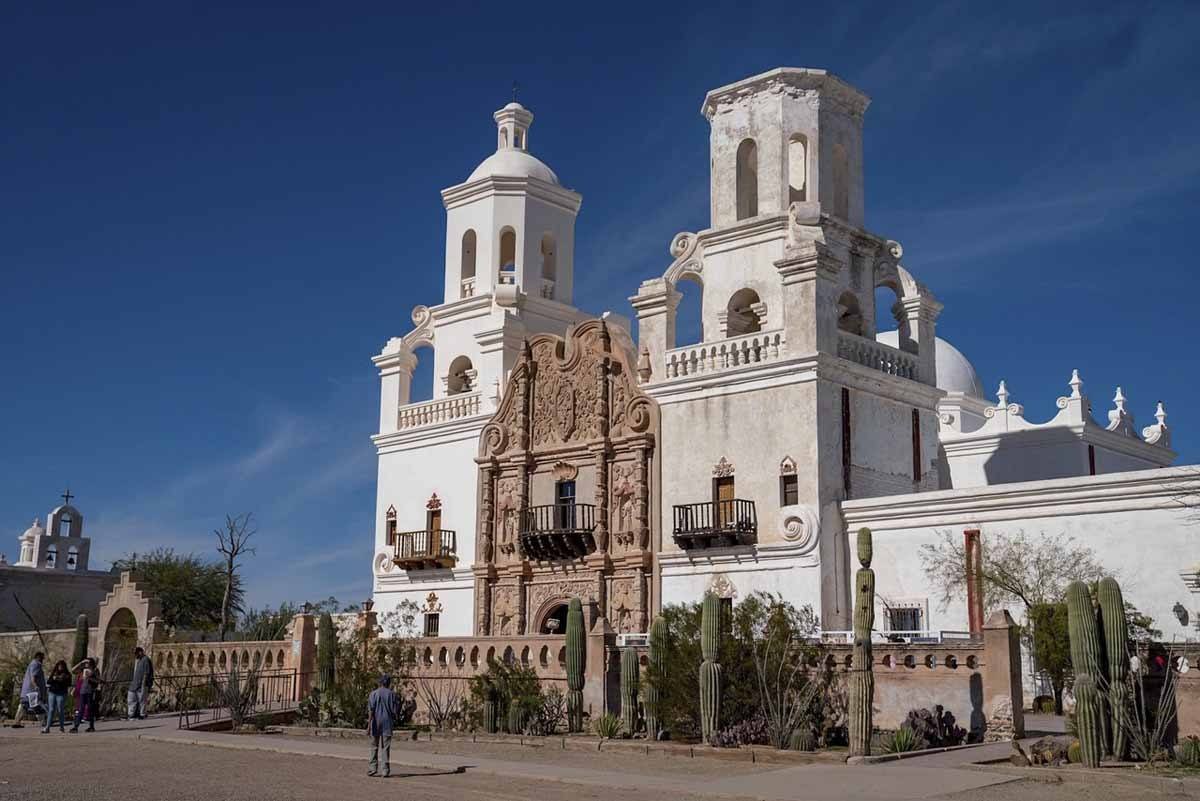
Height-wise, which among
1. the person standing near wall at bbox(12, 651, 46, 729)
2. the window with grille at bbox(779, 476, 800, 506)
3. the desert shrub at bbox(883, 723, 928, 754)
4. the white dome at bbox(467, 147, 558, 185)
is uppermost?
the white dome at bbox(467, 147, 558, 185)

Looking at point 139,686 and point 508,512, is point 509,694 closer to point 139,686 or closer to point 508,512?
point 508,512

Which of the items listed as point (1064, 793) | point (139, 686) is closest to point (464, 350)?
point (139, 686)

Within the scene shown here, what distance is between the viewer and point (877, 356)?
1271 inches

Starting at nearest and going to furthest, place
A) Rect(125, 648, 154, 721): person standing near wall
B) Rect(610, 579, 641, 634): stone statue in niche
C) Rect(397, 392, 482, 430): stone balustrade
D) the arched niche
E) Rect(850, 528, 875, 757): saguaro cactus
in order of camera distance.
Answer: Rect(850, 528, 875, 757): saguaro cactus, Rect(125, 648, 154, 721): person standing near wall, Rect(610, 579, 641, 634): stone statue in niche, the arched niche, Rect(397, 392, 482, 430): stone balustrade

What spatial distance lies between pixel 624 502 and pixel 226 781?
16414 mm

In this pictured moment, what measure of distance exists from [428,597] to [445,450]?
415 centimetres

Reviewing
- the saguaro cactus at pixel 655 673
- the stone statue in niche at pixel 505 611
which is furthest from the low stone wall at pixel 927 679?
the stone statue in niche at pixel 505 611

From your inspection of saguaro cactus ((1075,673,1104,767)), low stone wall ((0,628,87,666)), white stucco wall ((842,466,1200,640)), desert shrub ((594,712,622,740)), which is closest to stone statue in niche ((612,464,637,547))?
white stucco wall ((842,466,1200,640))

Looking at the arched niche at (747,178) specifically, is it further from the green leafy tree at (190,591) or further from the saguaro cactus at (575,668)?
the green leafy tree at (190,591)

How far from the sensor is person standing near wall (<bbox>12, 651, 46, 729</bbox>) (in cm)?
2991

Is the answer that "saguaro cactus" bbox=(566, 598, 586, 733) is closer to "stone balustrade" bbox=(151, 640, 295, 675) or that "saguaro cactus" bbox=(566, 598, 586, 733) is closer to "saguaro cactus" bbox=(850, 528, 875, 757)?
"saguaro cactus" bbox=(850, 528, 875, 757)

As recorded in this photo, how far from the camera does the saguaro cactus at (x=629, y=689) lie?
2452cm

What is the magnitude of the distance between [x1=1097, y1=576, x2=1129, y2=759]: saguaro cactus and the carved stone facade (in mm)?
15143

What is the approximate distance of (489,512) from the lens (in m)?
36.1
